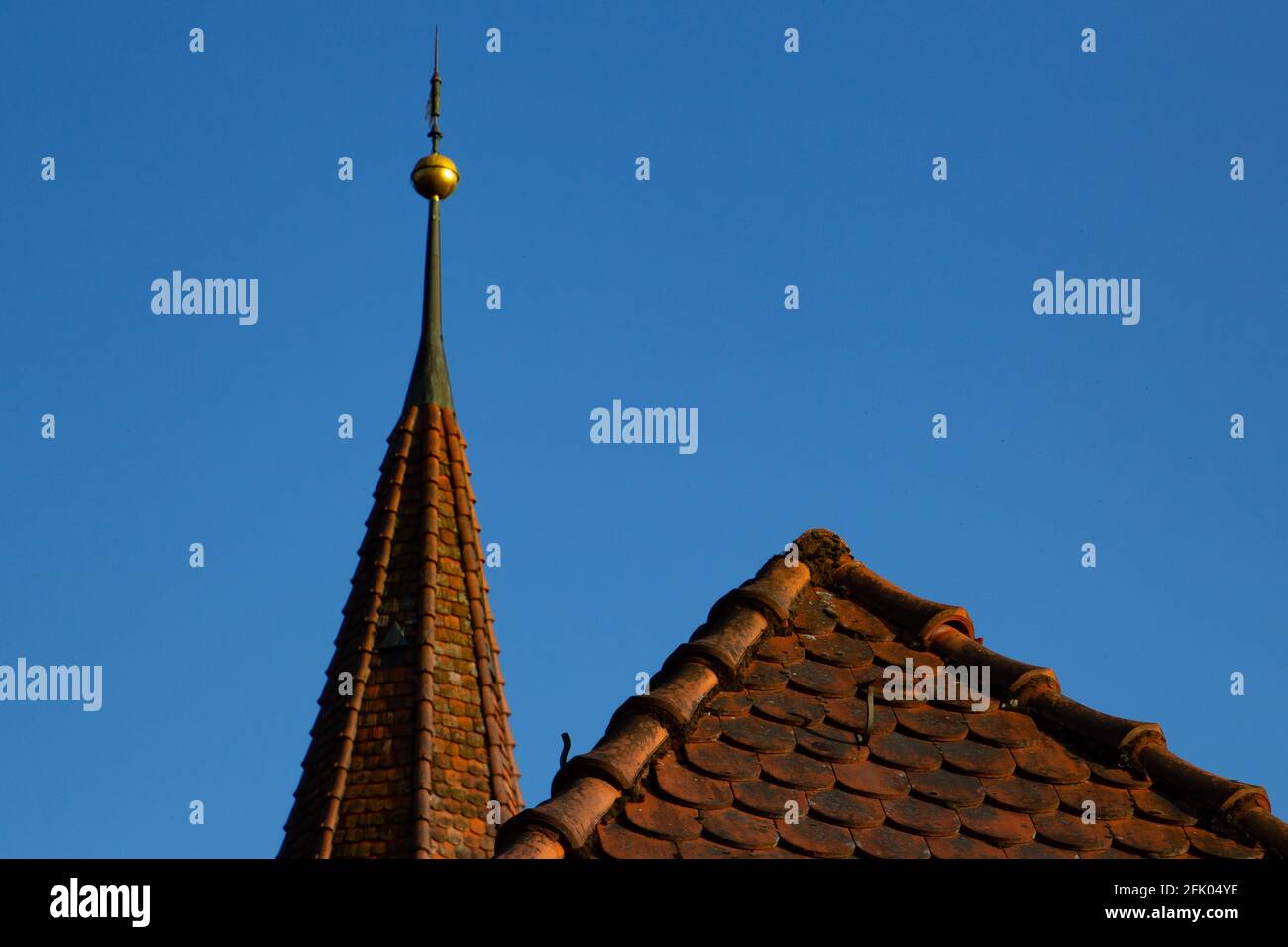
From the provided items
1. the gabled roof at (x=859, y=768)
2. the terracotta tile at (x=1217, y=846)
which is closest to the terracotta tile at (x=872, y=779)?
the gabled roof at (x=859, y=768)

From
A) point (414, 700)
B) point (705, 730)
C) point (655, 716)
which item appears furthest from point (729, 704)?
point (414, 700)

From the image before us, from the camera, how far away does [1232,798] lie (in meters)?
5.63

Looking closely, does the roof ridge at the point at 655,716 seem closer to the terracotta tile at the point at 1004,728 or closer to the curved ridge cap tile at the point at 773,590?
the curved ridge cap tile at the point at 773,590

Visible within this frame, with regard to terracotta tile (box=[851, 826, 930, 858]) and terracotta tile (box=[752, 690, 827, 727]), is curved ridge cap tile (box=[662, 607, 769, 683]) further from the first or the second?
terracotta tile (box=[851, 826, 930, 858])

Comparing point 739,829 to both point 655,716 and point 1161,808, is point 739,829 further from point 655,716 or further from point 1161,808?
point 1161,808

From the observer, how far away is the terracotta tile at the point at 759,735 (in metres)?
5.83

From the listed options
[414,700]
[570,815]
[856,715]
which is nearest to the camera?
[570,815]

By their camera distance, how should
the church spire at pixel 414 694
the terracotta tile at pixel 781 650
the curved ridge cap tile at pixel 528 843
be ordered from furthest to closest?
the church spire at pixel 414 694 → the terracotta tile at pixel 781 650 → the curved ridge cap tile at pixel 528 843

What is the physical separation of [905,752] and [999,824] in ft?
1.24

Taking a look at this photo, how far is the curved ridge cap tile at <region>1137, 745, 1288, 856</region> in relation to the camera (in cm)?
557

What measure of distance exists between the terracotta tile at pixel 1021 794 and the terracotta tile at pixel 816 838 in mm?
502

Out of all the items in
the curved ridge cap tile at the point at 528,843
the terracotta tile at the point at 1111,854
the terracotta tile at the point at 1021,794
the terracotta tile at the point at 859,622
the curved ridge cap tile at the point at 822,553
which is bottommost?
the terracotta tile at the point at 1111,854

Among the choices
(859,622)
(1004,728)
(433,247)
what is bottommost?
(1004,728)
